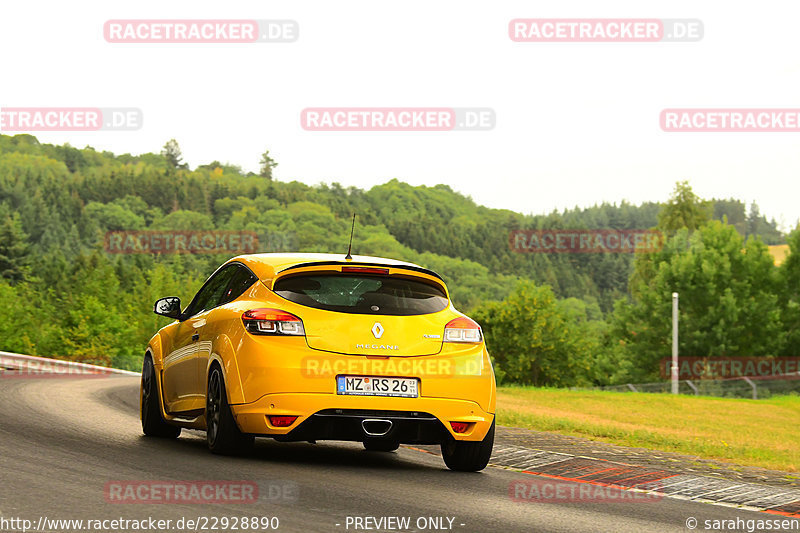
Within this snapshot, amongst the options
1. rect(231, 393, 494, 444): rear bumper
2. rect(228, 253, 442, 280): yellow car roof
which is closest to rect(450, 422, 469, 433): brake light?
rect(231, 393, 494, 444): rear bumper

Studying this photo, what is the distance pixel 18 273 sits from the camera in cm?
11512

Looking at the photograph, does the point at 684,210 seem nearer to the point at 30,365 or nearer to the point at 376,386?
the point at 30,365

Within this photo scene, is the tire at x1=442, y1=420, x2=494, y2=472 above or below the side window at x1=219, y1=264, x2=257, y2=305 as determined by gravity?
below

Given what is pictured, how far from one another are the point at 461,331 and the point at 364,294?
844 mm

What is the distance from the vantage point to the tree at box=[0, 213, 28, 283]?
113750 mm

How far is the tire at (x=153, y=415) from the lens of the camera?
1051 cm

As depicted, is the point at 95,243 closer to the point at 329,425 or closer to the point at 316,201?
the point at 316,201

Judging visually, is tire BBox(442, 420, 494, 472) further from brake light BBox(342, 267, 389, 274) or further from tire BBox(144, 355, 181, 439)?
tire BBox(144, 355, 181, 439)

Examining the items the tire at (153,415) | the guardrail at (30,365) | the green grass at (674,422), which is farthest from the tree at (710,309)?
the tire at (153,415)

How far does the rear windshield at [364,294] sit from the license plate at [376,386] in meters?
0.56

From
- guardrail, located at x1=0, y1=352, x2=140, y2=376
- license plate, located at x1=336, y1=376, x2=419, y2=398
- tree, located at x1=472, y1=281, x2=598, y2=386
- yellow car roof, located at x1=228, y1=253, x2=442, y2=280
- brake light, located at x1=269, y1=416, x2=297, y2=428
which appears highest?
yellow car roof, located at x1=228, y1=253, x2=442, y2=280

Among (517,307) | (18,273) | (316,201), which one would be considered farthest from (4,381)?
(316,201)

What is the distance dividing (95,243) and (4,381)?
150 m

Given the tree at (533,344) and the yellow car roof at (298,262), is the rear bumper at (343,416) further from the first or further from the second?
the tree at (533,344)
